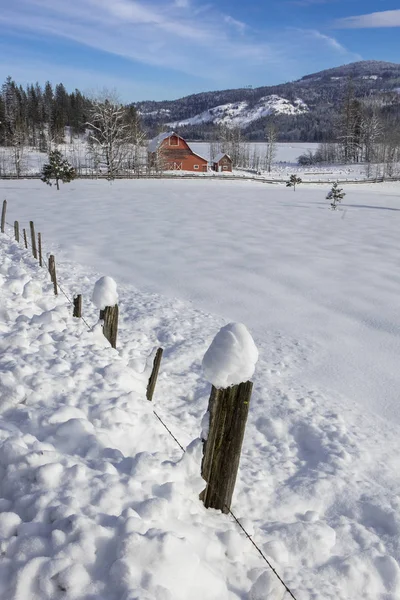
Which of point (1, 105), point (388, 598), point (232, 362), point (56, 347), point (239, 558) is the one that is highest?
point (1, 105)

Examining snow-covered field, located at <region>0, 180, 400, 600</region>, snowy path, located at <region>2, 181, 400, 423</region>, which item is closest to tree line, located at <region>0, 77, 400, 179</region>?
snowy path, located at <region>2, 181, 400, 423</region>

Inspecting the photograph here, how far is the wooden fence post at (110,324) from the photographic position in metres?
6.64

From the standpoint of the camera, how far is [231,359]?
328 cm

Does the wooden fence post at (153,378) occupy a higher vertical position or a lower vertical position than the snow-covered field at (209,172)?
lower

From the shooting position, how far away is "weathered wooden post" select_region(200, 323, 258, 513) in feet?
10.9

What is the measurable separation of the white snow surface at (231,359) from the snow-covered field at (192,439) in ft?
2.81

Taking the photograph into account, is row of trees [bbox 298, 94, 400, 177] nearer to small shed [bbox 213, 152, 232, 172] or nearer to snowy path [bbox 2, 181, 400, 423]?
small shed [bbox 213, 152, 232, 172]

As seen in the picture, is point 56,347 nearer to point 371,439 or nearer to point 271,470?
point 271,470

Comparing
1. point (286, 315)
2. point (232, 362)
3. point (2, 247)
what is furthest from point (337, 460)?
point (2, 247)

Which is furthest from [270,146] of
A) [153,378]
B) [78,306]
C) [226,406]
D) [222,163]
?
[226,406]

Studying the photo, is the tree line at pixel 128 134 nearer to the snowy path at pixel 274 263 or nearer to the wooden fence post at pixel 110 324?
the snowy path at pixel 274 263

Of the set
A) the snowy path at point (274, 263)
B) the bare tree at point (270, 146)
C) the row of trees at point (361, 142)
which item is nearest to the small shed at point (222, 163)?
the bare tree at point (270, 146)

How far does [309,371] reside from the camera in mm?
7184

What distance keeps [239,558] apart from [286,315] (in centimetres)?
669
